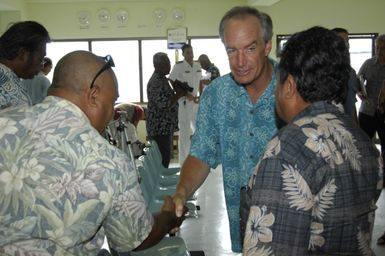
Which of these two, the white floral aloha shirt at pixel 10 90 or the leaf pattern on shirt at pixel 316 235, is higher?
the white floral aloha shirt at pixel 10 90

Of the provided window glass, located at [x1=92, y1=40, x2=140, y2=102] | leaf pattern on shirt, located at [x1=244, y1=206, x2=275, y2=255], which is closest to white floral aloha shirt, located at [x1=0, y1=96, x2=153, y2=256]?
leaf pattern on shirt, located at [x1=244, y1=206, x2=275, y2=255]

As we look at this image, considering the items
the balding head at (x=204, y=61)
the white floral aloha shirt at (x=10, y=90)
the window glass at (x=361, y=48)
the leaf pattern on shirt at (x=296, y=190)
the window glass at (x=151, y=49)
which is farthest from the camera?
the window glass at (x=151, y=49)

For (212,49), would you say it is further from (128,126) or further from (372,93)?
(372,93)

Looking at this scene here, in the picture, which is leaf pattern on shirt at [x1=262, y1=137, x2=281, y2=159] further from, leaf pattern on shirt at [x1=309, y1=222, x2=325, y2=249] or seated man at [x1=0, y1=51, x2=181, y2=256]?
seated man at [x1=0, y1=51, x2=181, y2=256]

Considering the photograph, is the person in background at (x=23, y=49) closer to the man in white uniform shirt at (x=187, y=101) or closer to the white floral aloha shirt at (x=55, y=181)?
the white floral aloha shirt at (x=55, y=181)

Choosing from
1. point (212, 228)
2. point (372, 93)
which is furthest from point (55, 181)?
point (372, 93)

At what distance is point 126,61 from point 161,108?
4.39 m

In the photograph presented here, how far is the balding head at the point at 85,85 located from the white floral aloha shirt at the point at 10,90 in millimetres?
1329

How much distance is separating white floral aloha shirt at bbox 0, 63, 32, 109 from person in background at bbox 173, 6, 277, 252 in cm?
109

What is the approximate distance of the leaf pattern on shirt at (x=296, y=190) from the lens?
1.11 m

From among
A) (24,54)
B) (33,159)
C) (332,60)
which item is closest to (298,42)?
(332,60)

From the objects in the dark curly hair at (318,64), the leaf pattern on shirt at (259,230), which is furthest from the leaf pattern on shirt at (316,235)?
the dark curly hair at (318,64)

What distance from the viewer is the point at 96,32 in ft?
31.9

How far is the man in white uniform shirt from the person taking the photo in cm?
720
